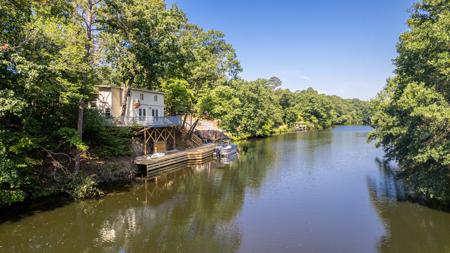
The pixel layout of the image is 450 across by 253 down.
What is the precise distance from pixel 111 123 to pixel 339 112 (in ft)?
367

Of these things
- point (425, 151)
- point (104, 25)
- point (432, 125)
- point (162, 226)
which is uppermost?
point (104, 25)

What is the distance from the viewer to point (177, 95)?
3669 cm

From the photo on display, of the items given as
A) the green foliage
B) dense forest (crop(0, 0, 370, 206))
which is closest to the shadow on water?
dense forest (crop(0, 0, 370, 206))

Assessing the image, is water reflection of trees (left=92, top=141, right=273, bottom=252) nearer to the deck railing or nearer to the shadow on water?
the shadow on water

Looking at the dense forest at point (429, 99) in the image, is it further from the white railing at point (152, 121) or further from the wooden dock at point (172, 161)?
the white railing at point (152, 121)

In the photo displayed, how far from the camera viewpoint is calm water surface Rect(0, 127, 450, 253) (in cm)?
1251

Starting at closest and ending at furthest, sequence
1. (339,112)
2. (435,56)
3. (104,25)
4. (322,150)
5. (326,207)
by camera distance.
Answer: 1. (435,56)
2. (326,207)
3. (104,25)
4. (322,150)
5. (339,112)

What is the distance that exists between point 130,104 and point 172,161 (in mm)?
7003

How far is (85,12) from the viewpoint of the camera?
65.1 feet

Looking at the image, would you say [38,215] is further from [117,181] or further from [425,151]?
[425,151]

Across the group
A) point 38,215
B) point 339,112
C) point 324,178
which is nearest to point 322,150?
point 324,178

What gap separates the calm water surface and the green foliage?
14.7m

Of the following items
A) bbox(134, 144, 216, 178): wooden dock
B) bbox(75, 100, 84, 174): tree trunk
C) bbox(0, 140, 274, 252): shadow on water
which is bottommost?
bbox(0, 140, 274, 252): shadow on water

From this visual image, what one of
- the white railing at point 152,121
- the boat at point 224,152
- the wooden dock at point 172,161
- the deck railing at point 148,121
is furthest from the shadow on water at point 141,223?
the boat at point 224,152
